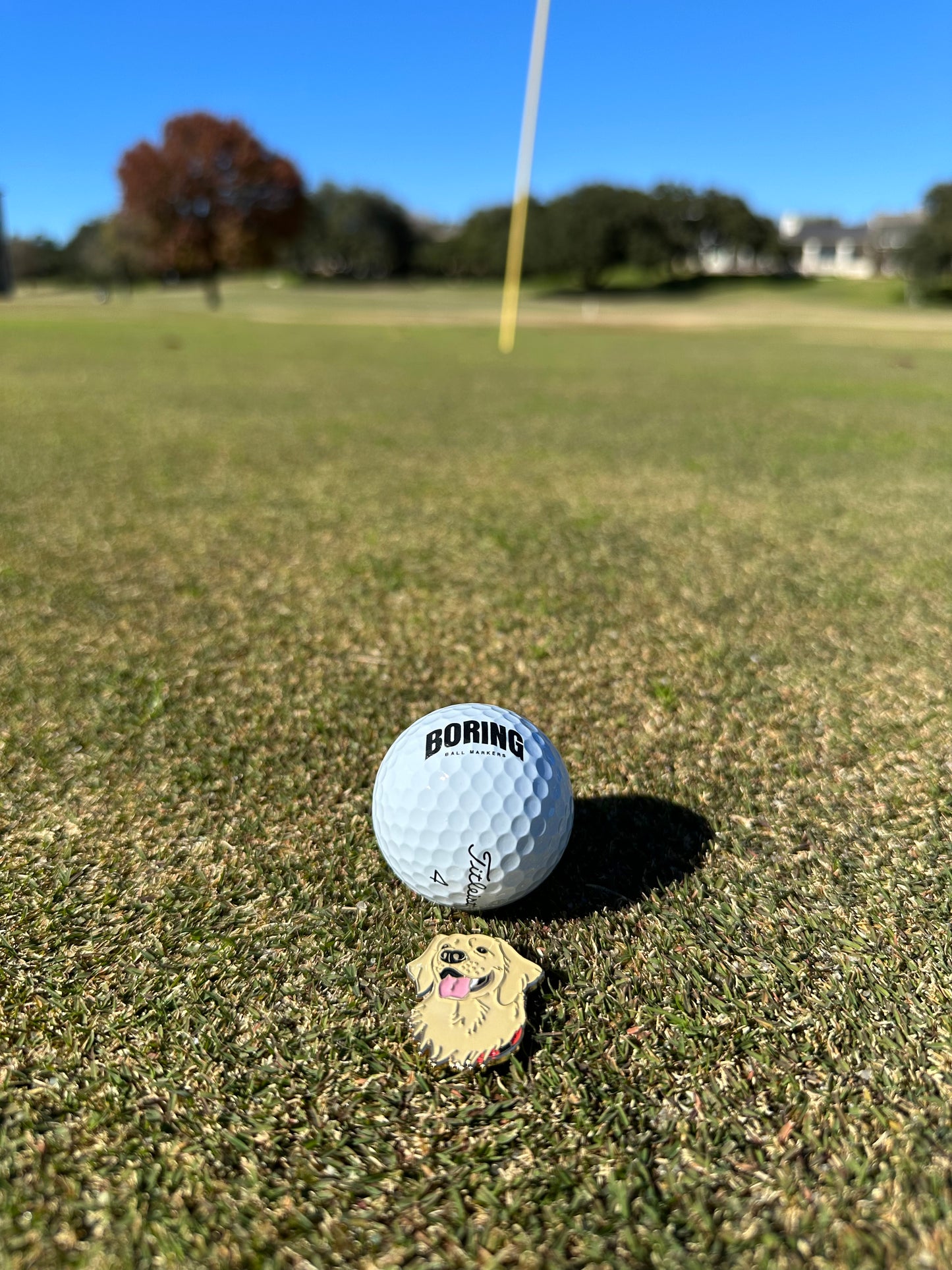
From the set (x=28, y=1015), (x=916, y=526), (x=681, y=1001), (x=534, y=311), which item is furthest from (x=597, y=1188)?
(x=534, y=311)

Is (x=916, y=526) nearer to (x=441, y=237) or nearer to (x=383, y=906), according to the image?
(x=383, y=906)

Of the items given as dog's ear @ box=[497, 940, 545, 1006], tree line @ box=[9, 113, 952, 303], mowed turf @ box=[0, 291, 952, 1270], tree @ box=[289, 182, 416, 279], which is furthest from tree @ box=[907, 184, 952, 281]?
dog's ear @ box=[497, 940, 545, 1006]

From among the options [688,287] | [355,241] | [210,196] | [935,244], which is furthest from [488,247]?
[935,244]

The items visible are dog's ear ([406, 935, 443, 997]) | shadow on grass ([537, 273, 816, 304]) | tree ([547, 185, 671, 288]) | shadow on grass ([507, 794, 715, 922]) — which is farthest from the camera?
tree ([547, 185, 671, 288])

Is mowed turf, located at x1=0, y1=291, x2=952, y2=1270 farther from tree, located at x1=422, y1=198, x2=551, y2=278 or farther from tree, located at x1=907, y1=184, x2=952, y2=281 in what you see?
tree, located at x1=422, y1=198, x2=551, y2=278

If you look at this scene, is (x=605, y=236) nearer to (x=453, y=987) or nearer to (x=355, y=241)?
(x=355, y=241)

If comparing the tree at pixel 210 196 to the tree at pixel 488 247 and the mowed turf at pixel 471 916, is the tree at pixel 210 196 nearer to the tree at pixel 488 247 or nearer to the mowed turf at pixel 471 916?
the tree at pixel 488 247
